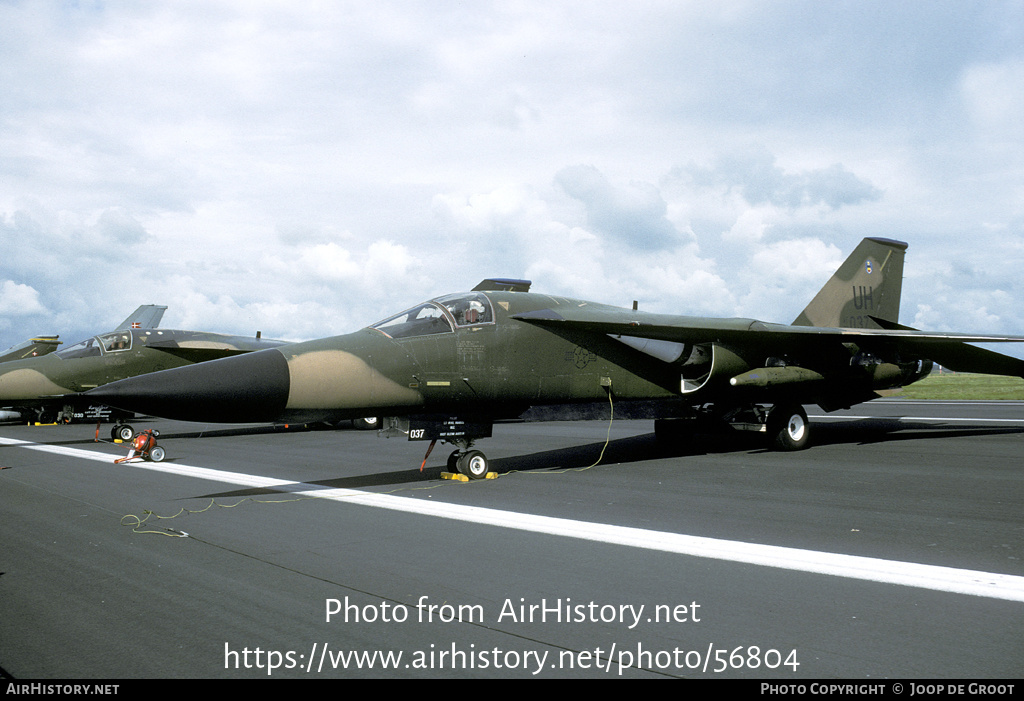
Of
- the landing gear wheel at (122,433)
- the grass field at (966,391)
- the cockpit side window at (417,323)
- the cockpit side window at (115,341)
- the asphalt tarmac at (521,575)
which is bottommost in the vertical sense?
the landing gear wheel at (122,433)

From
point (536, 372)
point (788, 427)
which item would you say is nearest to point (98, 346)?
point (536, 372)

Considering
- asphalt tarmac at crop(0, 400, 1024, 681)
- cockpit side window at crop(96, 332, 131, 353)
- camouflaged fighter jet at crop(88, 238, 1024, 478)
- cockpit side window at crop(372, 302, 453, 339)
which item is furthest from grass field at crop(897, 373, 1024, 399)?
cockpit side window at crop(96, 332, 131, 353)

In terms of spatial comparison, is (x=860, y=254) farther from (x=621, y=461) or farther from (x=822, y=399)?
(x=621, y=461)

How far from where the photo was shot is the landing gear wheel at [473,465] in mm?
9648

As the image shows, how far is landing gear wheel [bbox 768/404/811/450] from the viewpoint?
12570 mm

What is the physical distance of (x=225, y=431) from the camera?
20.4 m

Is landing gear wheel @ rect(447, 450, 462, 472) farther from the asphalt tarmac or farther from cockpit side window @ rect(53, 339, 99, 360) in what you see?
cockpit side window @ rect(53, 339, 99, 360)

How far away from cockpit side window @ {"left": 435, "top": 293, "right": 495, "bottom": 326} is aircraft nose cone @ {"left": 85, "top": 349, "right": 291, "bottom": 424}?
8.01ft

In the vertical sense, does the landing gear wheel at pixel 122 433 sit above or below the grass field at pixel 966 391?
below

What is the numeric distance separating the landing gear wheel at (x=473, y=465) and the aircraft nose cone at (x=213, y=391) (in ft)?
9.42

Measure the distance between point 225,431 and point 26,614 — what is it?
56.6 feet

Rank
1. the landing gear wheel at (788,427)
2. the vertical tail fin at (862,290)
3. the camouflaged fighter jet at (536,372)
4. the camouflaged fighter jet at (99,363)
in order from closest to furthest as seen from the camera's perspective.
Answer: the camouflaged fighter jet at (536,372) → the landing gear wheel at (788,427) → the vertical tail fin at (862,290) → the camouflaged fighter jet at (99,363)

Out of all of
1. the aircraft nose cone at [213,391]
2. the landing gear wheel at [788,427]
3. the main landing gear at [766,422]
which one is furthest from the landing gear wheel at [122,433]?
the landing gear wheel at [788,427]

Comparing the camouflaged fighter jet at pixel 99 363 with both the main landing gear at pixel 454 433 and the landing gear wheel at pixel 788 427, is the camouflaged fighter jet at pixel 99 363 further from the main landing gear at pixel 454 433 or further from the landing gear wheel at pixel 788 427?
the landing gear wheel at pixel 788 427
